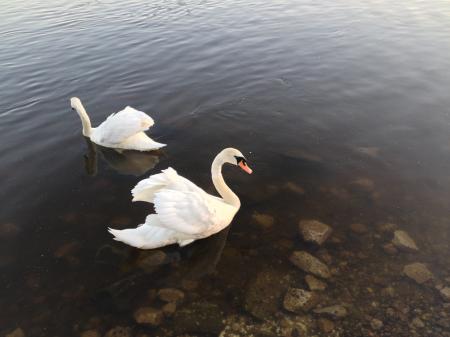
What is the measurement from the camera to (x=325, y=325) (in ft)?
18.8

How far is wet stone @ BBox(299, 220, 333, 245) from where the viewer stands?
7.24 m

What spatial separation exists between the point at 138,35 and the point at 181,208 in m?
15.6

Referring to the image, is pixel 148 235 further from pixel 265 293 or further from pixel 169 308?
pixel 265 293

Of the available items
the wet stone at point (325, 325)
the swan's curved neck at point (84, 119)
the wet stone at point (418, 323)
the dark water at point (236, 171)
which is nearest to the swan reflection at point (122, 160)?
the dark water at point (236, 171)

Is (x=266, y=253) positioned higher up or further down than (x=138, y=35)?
further down

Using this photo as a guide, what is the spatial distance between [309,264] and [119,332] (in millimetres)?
3241

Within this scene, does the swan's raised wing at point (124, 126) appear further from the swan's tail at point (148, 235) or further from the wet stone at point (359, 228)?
the wet stone at point (359, 228)

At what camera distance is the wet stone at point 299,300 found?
6.02m

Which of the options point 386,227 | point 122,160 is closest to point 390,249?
point 386,227

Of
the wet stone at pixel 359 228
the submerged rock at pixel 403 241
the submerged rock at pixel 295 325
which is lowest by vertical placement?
the submerged rock at pixel 295 325

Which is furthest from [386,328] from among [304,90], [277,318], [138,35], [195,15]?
[195,15]

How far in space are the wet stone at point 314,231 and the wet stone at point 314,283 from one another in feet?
2.79

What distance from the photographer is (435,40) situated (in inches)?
633

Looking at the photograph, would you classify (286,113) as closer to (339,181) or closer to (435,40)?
(339,181)
